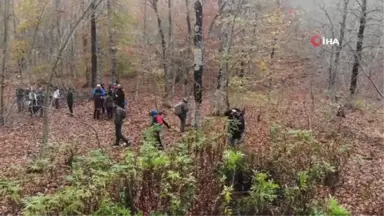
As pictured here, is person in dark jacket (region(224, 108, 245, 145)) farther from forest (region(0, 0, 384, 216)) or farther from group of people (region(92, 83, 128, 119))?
group of people (region(92, 83, 128, 119))

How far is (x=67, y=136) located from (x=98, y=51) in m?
13.1

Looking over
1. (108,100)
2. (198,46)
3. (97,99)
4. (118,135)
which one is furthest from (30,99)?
(198,46)

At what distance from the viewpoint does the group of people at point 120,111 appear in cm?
1052

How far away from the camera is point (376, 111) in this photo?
753 inches

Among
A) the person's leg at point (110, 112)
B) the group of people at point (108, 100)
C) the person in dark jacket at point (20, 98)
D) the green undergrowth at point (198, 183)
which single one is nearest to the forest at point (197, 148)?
the green undergrowth at point (198, 183)

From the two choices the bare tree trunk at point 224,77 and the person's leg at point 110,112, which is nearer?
the bare tree trunk at point 224,77

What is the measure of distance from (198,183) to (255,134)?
608 cm

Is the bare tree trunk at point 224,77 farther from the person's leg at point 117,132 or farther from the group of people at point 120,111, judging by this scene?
the person's leg at point 117,132

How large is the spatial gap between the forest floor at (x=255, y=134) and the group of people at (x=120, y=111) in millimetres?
441

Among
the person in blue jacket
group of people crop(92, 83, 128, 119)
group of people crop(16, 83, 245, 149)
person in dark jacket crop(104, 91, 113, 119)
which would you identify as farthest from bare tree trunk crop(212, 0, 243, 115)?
the person in blue jacket

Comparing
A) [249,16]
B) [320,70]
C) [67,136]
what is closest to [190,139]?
[67,136]

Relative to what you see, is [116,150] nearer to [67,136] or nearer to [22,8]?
[67,136]

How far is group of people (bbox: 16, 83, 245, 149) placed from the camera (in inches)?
414

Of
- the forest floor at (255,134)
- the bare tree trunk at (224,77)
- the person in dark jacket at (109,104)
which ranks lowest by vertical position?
the forest floor at (255,134)
